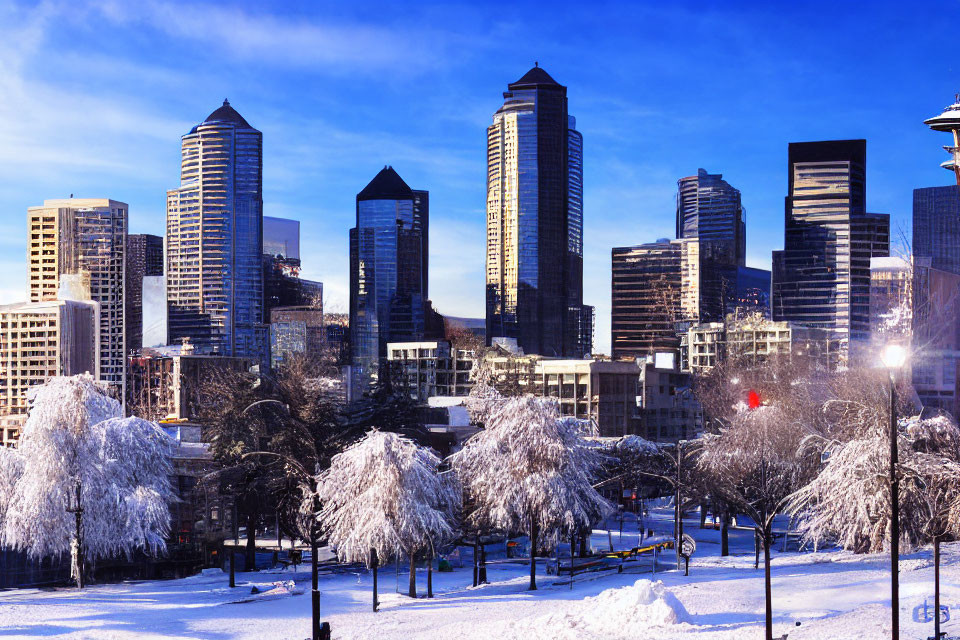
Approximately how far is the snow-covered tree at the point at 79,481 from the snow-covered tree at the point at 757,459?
104 feet

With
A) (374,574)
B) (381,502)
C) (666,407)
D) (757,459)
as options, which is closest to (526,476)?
(381,502)

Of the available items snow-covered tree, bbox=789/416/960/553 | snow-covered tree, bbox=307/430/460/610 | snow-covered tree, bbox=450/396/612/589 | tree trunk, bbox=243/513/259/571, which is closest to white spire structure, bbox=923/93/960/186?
snow-covered tree, bbox=789/416/960/553

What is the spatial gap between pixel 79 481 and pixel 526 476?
67.9ft

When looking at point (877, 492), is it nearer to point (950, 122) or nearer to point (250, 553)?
point (950, 122)

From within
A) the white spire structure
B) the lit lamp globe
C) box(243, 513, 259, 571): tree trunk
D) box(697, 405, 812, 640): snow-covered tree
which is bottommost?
box(243, 513, 259, 571): tree trunk

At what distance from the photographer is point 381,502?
45438mm

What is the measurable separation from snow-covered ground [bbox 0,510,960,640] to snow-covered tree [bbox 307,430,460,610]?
2283 mm

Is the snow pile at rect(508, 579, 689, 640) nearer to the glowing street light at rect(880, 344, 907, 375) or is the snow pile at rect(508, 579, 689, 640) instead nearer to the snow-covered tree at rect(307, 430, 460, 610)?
the snow-covered tree at rect(307, 430, 460, 610)

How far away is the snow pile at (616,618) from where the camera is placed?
1371 inches

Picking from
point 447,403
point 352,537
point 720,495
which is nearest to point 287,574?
point 352,537

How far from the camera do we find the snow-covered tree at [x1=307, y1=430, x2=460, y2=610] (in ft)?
149

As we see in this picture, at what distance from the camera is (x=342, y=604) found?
44281 millimetres

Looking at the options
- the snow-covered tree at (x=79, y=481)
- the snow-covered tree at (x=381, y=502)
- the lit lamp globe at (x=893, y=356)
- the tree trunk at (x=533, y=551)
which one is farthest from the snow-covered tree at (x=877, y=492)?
the snow-covered tree at (x=79, y=481)

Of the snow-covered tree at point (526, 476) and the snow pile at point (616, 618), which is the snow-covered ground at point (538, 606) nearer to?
the snow pile at point (616, 618)
